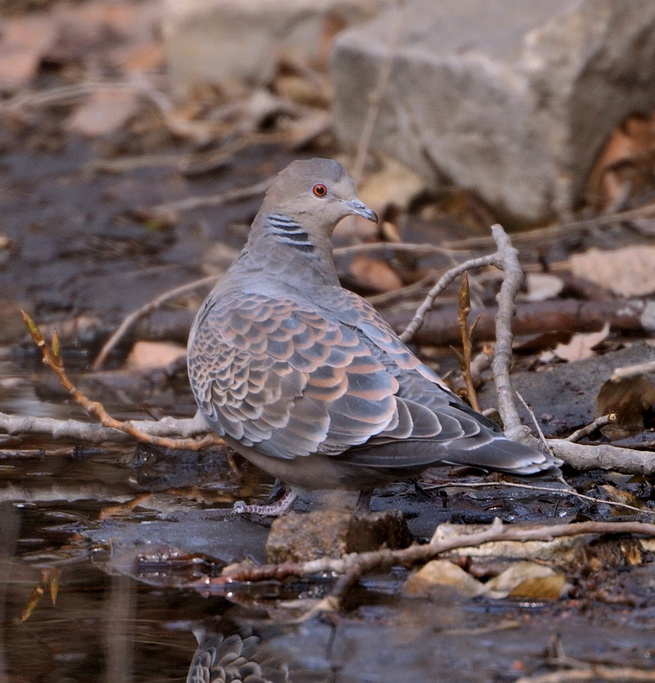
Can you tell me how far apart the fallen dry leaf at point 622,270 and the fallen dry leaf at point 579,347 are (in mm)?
771

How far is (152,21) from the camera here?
13.6 m

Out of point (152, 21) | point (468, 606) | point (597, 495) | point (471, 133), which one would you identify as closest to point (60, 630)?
point (468, 606)

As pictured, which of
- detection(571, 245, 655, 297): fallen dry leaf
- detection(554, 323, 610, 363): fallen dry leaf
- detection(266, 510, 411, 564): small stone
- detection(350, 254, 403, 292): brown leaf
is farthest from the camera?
detection(350, 254, 403, 292): brown leaf

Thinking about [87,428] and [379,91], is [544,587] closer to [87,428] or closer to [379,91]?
[87,428]

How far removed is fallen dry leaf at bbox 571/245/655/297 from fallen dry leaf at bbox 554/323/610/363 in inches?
30.4

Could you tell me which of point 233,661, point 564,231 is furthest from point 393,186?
point 233,661

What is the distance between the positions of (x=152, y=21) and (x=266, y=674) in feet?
38.3

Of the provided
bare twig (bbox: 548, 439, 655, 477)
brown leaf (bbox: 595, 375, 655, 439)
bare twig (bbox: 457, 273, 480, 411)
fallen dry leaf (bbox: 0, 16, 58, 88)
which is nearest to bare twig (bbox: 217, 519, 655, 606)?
bare twig (bbox: 548, 439, 655, 477)

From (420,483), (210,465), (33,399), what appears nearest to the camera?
(420,483)

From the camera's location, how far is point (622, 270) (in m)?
6.27

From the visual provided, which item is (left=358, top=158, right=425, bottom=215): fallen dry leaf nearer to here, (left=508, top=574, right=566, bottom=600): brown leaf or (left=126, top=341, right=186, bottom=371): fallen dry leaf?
(left=126, top=341, right=186, bottom=371): fallen dry leaf

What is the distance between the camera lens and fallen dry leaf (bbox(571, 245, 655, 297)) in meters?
6.21

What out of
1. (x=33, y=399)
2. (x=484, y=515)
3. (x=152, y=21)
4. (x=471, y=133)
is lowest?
(x=484, y=515)

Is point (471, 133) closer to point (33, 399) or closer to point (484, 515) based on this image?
point (33, 399)
